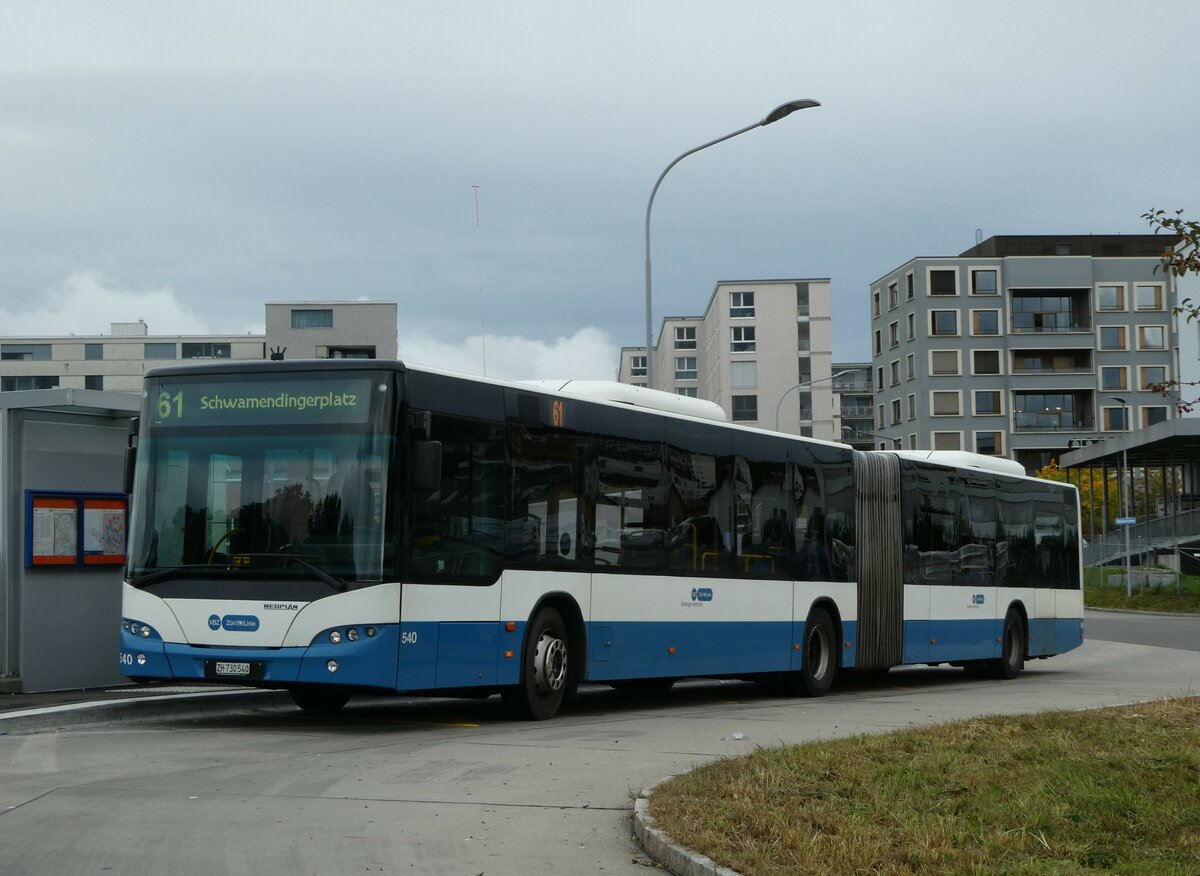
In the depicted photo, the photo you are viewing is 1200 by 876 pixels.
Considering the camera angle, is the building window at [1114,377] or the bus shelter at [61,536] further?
the building window at [1114,377]

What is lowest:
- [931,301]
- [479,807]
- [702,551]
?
[479,807]

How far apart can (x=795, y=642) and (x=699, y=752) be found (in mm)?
7315

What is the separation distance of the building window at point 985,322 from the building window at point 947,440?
711 cm

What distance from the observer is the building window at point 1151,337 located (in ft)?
358

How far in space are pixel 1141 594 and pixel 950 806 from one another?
5314cm

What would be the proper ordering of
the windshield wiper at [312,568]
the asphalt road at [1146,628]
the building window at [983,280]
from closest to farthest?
the windshield wiper at [312,568] < the asphalt road at [1146,628] < the building window at [983,280]

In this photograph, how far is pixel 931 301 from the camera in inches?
4291

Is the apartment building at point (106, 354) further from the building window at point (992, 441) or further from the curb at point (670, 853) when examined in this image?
the curb at point (670, 853)

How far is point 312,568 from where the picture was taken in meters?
12.6

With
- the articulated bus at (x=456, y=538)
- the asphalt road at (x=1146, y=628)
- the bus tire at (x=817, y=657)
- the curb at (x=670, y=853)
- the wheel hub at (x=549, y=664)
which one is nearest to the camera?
the curb at (x=670, y=853)

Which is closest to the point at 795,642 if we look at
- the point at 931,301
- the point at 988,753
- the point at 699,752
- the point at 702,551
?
the point at 702,551

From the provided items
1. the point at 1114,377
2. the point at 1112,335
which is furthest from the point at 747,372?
the point at 1114,377

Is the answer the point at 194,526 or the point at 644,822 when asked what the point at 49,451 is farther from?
the point at 644,822

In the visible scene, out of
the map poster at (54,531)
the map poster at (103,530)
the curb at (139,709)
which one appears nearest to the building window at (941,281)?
the curb at (139,709)
